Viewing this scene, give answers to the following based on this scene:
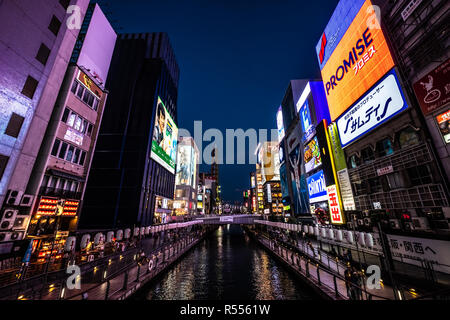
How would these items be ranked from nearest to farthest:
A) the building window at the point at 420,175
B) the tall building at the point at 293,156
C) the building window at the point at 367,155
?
the building window at the point at 420,175
the building window at the point at 367,155
the tall building at the point at 293,156

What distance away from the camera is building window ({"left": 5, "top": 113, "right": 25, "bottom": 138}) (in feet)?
50.4

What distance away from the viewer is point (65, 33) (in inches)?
792

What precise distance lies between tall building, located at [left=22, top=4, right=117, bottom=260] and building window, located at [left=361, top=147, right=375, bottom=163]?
29.9 meters

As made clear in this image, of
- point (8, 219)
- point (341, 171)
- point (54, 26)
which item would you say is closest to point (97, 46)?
point (54, 26)

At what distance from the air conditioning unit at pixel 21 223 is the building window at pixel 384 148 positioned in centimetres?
→ 3329

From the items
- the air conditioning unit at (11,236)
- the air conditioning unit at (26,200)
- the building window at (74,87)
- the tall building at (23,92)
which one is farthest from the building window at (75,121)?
the air conditioning unit at (11,236)

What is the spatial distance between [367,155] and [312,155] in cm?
1380

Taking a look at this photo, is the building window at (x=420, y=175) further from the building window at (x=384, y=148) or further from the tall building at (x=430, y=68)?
the building window at (x=384, y=148)

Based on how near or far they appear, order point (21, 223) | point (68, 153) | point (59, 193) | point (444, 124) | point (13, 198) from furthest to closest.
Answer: point (68, 153) → point (59, 193) → point (21, 223) → point (13, 198) → point (444, 124)

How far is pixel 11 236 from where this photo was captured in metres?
15.0

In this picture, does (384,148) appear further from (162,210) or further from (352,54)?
(162,210)

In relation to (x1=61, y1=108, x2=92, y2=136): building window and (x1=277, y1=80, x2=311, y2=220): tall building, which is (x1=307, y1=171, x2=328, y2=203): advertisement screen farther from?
(x1=61, y1=108, x2=92, y2=136): building window

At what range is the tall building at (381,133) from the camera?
12867 millimetres
